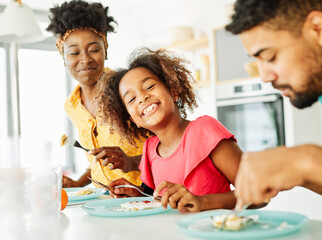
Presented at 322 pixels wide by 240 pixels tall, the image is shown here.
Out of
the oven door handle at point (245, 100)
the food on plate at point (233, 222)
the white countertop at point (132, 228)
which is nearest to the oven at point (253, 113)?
the oven door handle at point (245, 100)

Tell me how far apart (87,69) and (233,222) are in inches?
55.5

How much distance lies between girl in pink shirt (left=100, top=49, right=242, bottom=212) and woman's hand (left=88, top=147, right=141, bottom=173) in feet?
0.27

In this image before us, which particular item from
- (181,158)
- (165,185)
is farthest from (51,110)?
(165,185)

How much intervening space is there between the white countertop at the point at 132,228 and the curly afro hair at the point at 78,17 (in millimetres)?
1252

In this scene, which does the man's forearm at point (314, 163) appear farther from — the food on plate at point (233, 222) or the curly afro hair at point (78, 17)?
the curly afro hair at point (78, 17)

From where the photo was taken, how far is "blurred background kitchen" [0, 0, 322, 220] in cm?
327

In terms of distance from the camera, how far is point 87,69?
2.01 m

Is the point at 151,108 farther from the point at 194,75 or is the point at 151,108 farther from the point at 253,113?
the point at 194,75

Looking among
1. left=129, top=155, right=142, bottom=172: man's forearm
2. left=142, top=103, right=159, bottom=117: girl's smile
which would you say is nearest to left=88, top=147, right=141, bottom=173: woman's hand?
left=129, top=155, right=142, bottom=172: man's forearm

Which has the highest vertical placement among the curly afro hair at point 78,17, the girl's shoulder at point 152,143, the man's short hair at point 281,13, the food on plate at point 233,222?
the curly afro hair at point 78,17

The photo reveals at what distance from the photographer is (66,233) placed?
0.86m

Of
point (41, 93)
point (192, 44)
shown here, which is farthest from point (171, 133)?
point (41, 93)

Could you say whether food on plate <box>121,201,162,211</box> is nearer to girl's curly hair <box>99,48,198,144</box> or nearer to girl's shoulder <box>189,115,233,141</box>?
girl's shoulder <box>189,115,233,141</box>

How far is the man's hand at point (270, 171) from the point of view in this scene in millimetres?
725
